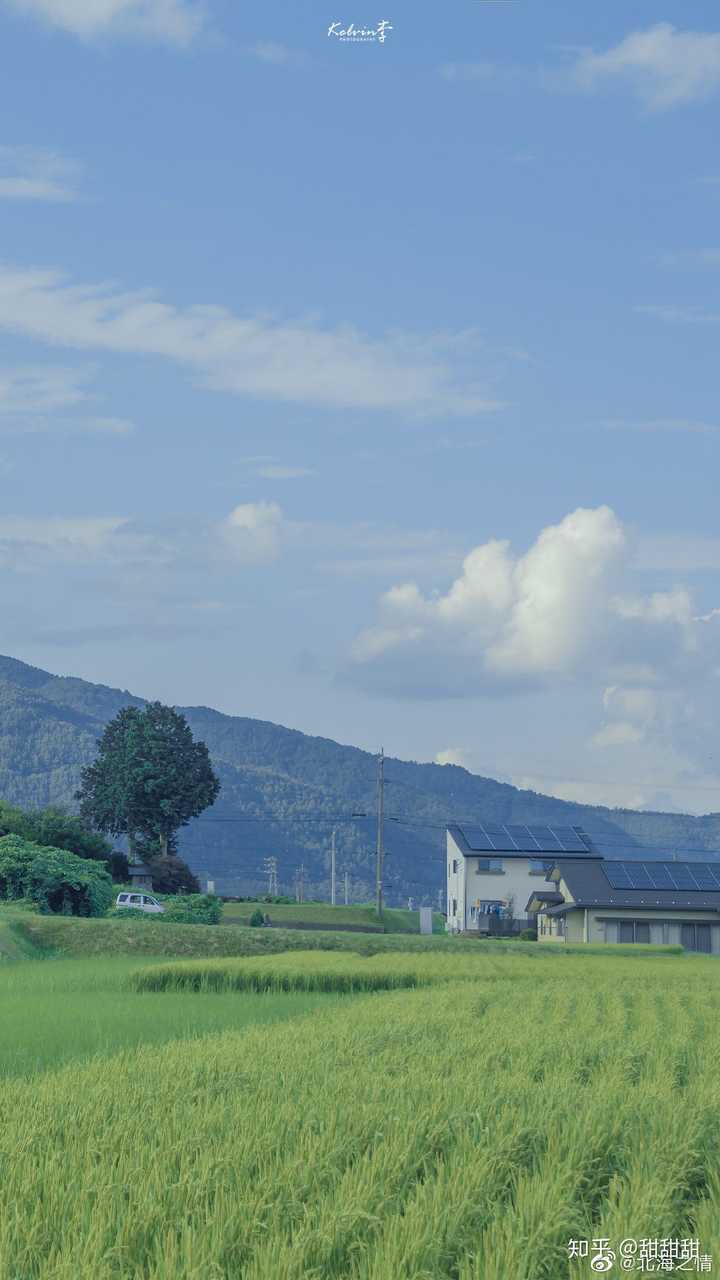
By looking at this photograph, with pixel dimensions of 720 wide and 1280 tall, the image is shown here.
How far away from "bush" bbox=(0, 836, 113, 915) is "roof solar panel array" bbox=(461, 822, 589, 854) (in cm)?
3102

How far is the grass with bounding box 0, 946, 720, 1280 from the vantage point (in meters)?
6.09

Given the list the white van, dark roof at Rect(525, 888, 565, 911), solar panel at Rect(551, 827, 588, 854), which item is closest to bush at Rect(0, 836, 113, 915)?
the white van

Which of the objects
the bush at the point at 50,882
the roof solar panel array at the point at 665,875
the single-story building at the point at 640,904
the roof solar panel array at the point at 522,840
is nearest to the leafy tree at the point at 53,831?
the bush at the point at 50,882

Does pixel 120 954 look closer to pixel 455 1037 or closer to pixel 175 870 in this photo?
pixel 455 1037

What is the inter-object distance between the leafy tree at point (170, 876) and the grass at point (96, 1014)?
1858 inches

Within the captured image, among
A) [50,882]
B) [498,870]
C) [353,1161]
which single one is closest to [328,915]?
[498,870]

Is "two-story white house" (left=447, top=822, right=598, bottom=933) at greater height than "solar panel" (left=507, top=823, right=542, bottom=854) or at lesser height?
lesser

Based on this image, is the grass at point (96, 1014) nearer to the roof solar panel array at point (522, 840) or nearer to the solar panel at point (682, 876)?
the solar panel at point (682, 876)

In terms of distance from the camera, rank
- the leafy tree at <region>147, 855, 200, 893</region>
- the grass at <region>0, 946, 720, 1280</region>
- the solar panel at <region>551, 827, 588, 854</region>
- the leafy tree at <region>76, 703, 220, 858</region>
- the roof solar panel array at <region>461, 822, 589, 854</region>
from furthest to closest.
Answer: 1. the leafy tree at <region>76, 703, 220, 858</region>
2. the solar panel at <region>551, 827, 588, 854</region>
3. the roof solar panel array at <region>461, 822, 589, 854</region>
4. the leafy tree at <region>147, 855, 200, 893</region>
5. the grass at <region>0, 946, 720, 1280</region>

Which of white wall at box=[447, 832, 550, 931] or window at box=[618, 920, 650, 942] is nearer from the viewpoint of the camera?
window at box=[618, 920, 650, 942]

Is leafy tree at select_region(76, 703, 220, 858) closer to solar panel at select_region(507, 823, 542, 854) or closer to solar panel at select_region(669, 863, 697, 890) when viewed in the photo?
solar panel at select_region(507, 823, 542, 854)

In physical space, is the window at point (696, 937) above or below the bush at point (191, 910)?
below

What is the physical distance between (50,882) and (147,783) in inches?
1294

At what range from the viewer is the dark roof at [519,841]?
7984 centimetres
